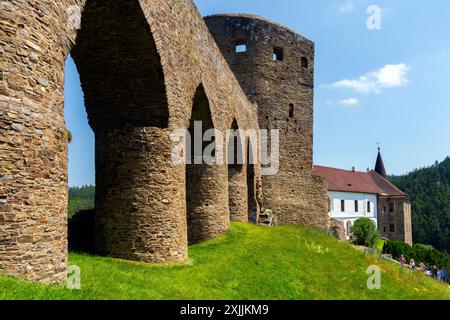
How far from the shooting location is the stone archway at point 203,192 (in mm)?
14938

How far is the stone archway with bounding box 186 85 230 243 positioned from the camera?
1494cm

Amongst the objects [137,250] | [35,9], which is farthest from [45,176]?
[137,250]

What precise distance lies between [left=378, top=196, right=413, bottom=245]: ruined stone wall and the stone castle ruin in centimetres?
3733

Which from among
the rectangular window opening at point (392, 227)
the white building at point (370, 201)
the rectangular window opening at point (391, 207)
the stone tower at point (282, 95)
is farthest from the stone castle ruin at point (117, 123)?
the rectangular window opening at point (392, 227)

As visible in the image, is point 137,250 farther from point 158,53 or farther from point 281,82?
point 281,82

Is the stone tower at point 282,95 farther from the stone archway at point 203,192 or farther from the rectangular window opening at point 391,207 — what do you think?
the rectangular window opening at point 391,207

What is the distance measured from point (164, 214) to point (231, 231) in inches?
237

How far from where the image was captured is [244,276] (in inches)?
415

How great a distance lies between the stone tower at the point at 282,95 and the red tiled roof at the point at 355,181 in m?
18.0

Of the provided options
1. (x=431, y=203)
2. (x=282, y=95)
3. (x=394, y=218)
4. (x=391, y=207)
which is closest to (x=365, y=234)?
(x=282, y=95)

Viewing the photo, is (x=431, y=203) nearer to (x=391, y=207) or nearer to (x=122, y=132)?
(x=391, y=207)

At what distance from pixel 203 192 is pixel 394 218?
4551cm

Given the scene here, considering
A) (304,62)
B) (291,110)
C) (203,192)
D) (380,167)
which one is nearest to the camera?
(203,192)

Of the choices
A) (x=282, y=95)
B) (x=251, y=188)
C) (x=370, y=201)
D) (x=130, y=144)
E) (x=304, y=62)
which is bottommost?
(x=370, y=201)
